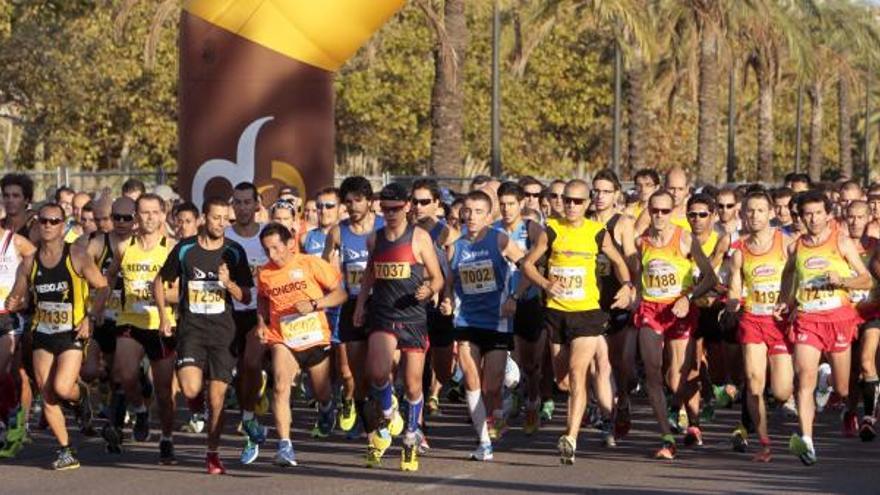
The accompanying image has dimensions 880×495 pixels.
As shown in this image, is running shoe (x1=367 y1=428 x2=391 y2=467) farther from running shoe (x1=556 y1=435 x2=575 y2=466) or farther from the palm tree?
the palm tree

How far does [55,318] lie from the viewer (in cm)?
1313

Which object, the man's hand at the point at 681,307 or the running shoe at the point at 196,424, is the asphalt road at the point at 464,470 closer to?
the running shoe at the point at 196,424

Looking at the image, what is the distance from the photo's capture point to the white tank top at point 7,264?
13.7 m

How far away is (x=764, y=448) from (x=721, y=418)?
3.13m

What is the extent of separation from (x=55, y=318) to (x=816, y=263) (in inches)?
197

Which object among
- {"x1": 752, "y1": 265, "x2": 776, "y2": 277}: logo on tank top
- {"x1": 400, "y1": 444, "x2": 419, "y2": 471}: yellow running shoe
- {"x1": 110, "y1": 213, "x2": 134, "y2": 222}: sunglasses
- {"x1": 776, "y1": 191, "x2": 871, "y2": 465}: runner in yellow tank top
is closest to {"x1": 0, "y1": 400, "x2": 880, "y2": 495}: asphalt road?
{"x1": 400, "y1": 444, "x2": 419, "y2": 471}: yellow running shoe

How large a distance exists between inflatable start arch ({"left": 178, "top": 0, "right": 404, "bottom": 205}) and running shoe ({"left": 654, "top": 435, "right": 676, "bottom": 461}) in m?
8.84

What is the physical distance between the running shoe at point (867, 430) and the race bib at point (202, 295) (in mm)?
4953

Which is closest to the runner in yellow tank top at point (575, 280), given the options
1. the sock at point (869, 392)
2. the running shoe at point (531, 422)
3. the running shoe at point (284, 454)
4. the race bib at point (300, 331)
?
the race bib at point (300, 331)

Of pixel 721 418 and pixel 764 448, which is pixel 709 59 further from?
pixel 764 448

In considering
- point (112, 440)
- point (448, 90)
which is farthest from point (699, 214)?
point (448, 90)

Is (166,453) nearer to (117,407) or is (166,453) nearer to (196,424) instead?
(117,407)

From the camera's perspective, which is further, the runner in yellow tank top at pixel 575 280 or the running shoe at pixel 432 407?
the running shoe at pixel 432 407

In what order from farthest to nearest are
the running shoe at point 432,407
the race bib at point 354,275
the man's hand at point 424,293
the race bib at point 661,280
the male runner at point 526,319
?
the running shoe at point 432,407
the male runner at point 526,319
the race bib at point 354,275
the race bib at point 661,280
the man's hand at point 424,293
